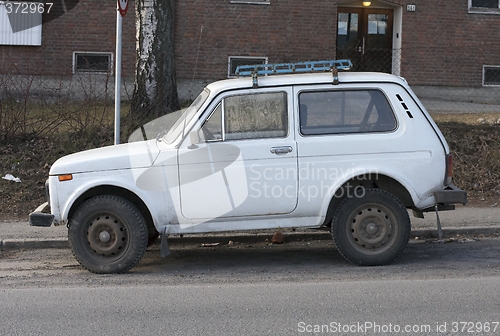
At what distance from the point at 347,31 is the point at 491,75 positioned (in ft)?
13.9

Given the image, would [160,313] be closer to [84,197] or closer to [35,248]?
[84,197]

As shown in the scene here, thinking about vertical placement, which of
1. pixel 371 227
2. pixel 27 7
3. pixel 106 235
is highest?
pixel 27 7

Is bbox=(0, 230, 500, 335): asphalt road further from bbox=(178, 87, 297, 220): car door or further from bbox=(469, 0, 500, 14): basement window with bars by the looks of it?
bbox=(469, 0, 500, 14): basement window with bars

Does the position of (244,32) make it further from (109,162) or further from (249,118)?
(109,162)

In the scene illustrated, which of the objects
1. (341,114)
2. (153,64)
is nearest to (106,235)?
(341,114)

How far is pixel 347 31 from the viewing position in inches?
790

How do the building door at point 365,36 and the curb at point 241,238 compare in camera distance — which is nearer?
the curb at point 241,238

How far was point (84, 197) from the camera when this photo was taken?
729 cm

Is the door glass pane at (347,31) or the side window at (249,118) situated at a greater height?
the door glass pane at (347,31)

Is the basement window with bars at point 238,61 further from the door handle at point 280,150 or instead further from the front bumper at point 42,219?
the front bumper at point 42,219

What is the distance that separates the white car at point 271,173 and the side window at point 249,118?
0.03 ft

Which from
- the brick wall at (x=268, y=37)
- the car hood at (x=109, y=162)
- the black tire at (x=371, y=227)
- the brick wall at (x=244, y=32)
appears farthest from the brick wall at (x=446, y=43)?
the car hood at (x=109, y=162)

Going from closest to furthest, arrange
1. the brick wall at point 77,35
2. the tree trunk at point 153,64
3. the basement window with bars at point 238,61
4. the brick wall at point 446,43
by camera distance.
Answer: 1. the tree trunk at point 153,64
2. the brick wall at point 77,35
3. the basement window with bars at point 238,61
4. the brick wall at point 446,43

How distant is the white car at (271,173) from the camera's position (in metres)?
7.10
